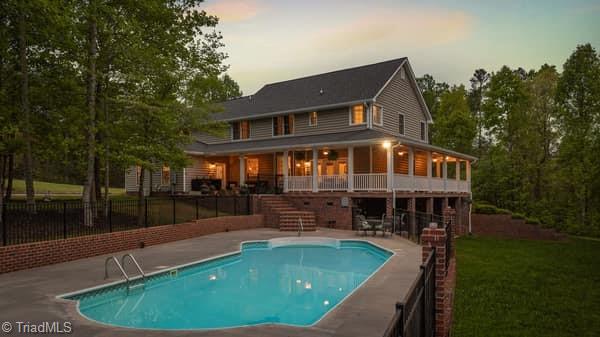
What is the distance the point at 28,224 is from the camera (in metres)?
13.1

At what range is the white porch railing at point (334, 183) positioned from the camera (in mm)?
21391

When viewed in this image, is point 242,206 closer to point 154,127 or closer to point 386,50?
point 154,127

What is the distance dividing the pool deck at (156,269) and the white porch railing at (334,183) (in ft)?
24.1

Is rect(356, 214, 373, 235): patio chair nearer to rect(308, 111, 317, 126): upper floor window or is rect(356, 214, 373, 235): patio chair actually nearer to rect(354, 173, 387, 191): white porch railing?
rect(354, 173, 387, 191): white porch railing

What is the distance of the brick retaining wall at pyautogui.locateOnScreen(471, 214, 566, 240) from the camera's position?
2351 cm

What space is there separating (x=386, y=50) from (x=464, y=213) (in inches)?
2926

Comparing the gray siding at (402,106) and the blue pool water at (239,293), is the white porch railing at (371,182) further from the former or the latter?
the blue pool water at (239,293)

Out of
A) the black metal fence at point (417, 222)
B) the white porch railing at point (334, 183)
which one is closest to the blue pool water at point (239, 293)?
the black metal fence at point (417, 222)

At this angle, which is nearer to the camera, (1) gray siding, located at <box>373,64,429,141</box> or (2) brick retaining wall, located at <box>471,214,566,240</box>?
(2) brick retaining wall, located at <box>471,214,566,240</box>

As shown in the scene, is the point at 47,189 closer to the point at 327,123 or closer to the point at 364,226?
the point at 327,123

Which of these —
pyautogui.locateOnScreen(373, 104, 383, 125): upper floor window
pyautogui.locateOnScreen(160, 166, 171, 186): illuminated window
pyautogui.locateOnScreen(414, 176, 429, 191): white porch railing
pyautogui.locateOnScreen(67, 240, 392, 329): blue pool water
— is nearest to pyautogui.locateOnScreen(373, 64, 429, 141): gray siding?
pyautogui.locateOnScreen(373, 104, 383, 125): upper floor window

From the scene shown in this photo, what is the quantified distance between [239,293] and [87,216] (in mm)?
8014

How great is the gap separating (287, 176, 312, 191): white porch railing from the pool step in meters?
1.07

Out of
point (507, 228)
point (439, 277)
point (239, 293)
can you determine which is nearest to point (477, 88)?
point (507, 228)
